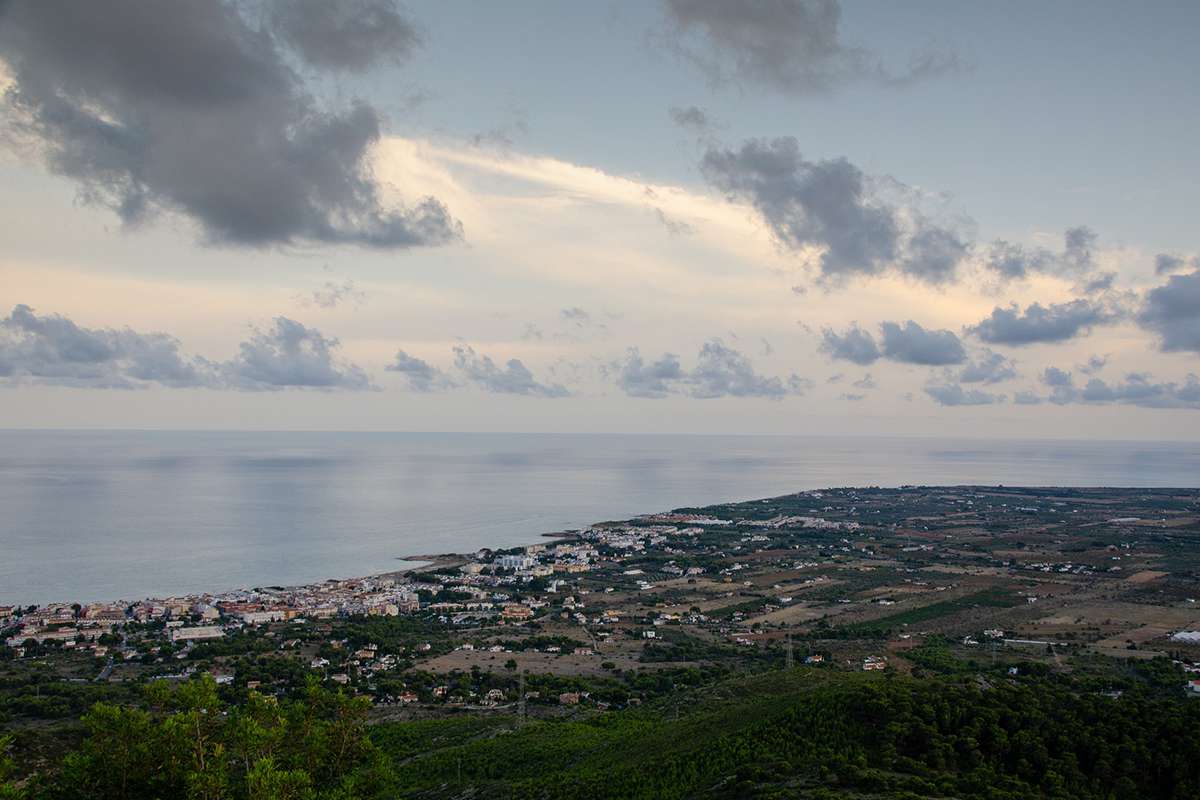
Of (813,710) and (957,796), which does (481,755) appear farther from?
(957,796)

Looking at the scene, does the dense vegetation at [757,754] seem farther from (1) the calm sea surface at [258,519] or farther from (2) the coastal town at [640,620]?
(1) the calm sea surface at [258,519]

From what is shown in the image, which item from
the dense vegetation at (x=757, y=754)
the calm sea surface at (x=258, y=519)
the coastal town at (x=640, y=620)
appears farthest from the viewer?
the calm sea surface at (x=258, y=519)

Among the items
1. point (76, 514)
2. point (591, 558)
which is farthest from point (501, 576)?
point (76, 514)

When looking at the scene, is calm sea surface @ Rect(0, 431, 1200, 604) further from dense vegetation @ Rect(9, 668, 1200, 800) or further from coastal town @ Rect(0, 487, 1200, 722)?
dense vegetation @ Rect(9, 668, 1200, 800)

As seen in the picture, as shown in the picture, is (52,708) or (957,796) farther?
(52,708)

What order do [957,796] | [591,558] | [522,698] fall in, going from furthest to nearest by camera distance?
[591,558] < [522,698] < [957,796]

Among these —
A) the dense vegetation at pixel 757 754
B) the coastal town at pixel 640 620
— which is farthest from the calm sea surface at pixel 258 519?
the dense vegetation at pixel 757 754
